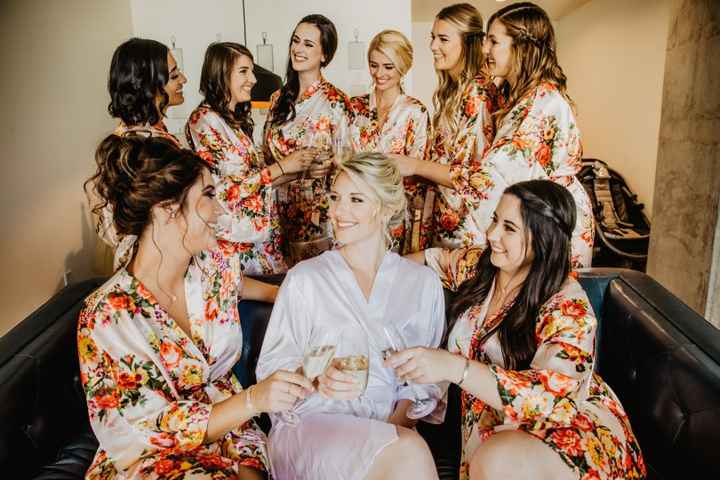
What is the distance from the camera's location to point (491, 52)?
217 cm

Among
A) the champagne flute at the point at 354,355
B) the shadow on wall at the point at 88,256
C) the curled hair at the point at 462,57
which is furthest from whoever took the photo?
the shadow on wall at the point at 88,256

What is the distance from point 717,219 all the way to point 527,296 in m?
2.04

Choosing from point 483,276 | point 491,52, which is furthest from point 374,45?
point 483,276

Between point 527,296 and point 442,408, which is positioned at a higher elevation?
point 527,296

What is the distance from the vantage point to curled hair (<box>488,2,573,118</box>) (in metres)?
2.05

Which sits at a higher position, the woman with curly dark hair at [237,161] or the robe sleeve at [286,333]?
the woman with curly dark hair at [237,161]

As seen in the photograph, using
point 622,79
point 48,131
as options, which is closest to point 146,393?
point 48,131

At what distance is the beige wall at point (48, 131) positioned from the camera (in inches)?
114

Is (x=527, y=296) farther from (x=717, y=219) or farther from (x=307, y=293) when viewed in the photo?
(x=717, y=219)

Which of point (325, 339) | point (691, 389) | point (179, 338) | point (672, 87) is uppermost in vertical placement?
point (672, 87)

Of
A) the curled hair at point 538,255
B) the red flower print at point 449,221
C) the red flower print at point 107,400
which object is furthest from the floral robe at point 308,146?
the red flower print at point 107,400

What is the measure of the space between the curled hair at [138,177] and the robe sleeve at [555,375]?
923mm

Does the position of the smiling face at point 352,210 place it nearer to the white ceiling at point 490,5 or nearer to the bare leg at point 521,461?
the bare leg at point 521,461

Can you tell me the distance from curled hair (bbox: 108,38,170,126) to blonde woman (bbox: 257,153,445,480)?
914mm
